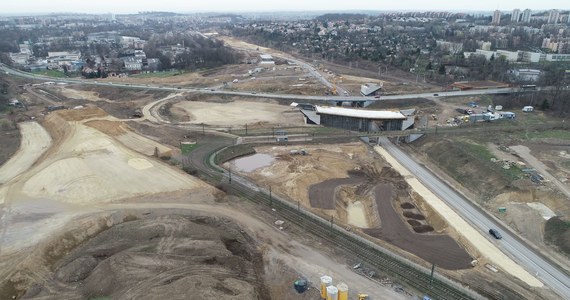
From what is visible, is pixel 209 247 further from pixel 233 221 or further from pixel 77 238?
pixel 77 238

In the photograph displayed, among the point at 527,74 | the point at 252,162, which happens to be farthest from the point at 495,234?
the point at 527,74

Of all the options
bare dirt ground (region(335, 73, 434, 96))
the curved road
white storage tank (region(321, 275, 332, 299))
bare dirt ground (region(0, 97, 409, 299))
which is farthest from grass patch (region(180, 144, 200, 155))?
bare dirt ground (region(335, 73, 434, 96))

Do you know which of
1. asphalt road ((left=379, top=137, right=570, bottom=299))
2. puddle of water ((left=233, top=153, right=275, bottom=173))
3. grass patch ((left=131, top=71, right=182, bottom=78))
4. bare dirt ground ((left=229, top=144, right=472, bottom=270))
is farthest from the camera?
grass patch ((left=131, top=71, right=182, bottom=78))

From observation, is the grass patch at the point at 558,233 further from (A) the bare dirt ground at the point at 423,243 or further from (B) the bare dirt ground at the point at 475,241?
(A) the bare dirt ground at the point at 423,243

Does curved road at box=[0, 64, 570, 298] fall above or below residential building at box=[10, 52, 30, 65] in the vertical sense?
below


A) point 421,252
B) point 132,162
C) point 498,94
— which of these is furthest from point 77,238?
point 498,94

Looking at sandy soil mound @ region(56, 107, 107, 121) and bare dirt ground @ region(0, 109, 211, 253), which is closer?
bare dirt ground @ region(0, 109, 211, 253)

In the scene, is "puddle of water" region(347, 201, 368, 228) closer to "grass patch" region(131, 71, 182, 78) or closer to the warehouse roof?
the warehouse roof

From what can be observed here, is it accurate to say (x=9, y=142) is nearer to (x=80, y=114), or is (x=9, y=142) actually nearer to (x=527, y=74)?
(x=80, y=114)
